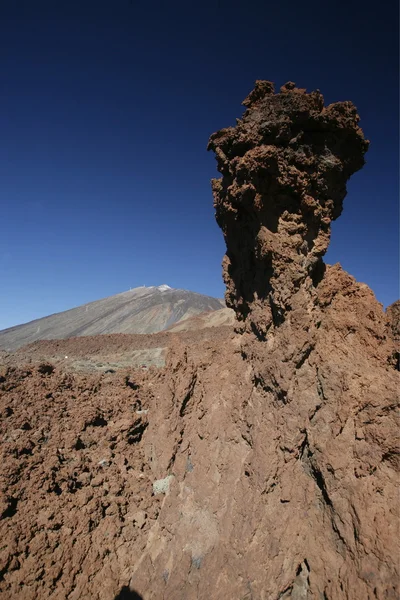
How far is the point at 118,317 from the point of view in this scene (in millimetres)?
59312

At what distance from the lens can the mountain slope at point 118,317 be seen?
174 feet

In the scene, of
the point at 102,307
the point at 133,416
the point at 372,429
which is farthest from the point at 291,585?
the point at 102,307

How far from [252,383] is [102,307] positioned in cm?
6802

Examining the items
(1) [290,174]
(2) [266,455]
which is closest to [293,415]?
(2) [266,455]

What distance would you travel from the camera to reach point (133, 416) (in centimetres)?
718

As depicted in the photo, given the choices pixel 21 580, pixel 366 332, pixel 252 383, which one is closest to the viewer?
pixel 366 332

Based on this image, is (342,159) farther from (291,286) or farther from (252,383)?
(252,383)

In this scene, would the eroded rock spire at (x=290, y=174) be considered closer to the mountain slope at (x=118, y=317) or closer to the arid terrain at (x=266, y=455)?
the arid terrain at (x=266, y=455)

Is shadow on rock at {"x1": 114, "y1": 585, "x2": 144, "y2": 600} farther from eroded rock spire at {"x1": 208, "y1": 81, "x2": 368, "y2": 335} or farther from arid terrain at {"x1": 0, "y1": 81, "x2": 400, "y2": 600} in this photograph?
eroded rock spire at {"x1": 208, "y1": 81, "x2": 368, "y2": 335}

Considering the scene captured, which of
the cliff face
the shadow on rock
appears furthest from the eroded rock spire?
the shadow on rock

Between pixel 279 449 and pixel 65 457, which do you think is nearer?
pixel 279 449

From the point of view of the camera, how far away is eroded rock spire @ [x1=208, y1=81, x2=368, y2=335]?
4219 millimetres

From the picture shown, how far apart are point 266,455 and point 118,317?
57419 mm

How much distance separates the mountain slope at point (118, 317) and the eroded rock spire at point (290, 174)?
46.7 meters
